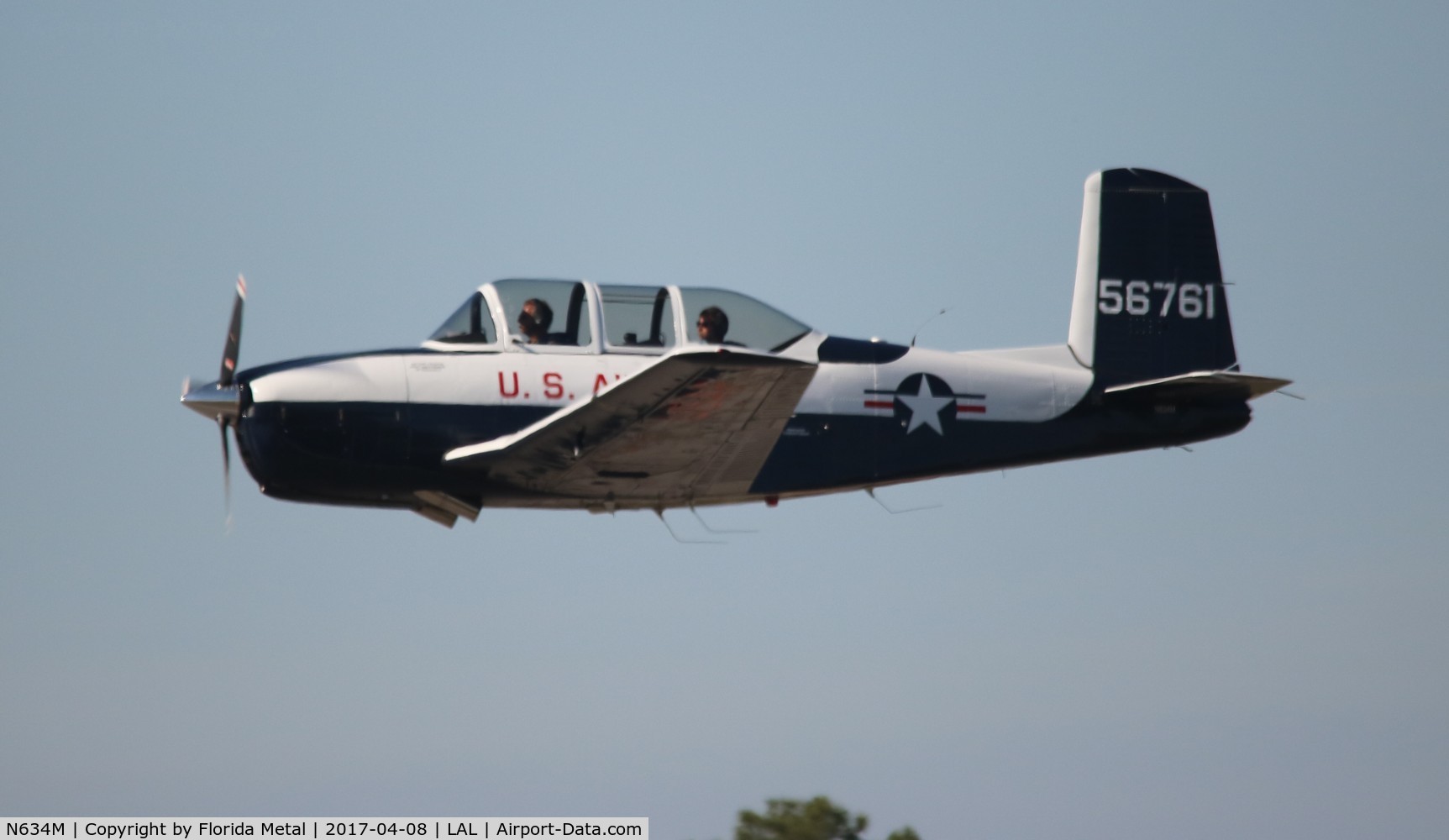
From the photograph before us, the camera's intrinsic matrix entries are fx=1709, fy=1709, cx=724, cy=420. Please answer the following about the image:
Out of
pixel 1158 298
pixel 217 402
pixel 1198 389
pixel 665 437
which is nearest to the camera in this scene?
pixel 665 437

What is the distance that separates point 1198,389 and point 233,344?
877 centimetres

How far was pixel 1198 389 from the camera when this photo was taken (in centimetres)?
1605

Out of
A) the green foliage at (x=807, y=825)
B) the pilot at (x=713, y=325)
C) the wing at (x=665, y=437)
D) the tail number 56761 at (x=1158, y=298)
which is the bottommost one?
the green foliage at (x=807, y=825)

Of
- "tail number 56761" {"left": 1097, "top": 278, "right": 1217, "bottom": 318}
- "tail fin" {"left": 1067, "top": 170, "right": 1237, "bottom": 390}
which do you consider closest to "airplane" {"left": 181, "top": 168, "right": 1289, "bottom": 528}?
"tail fin" {"left": 1067, "top": 170, "right": 1237, "bottom": 390}

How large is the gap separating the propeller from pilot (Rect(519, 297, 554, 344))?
243 cm

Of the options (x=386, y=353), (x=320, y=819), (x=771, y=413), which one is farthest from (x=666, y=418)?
(x=320, y=819)

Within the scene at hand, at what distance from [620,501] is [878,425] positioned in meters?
2.41

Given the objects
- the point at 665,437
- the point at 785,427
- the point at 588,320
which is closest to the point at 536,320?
the point at 588,320

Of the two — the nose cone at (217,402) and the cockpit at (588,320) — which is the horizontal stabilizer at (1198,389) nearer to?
the cockpit at (588,320)

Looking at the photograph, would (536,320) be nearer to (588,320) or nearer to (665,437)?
(588,320)

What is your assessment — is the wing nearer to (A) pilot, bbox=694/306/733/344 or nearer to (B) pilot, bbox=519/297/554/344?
(B) pilot, bbox=519/297/554/344

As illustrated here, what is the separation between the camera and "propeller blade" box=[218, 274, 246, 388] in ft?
47.4

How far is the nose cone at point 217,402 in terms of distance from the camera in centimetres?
1423

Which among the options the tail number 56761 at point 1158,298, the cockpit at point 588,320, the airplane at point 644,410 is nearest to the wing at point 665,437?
the airplane at point 644,410
